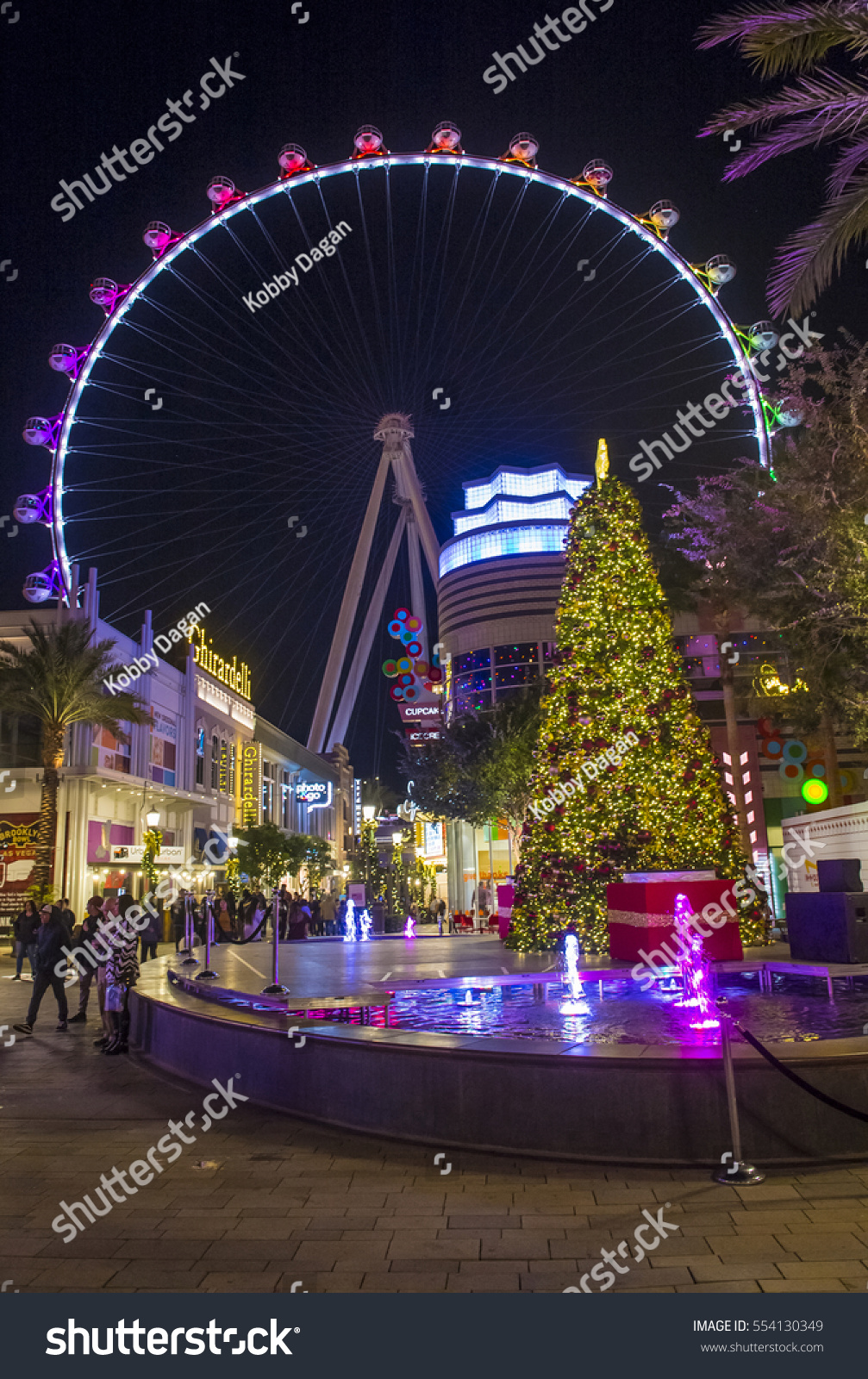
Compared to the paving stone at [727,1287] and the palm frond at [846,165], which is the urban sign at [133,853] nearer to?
the palm frond at [846,165]

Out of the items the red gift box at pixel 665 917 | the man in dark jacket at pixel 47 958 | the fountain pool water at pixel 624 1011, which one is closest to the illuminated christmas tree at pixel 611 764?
the red gift box at pixel 665 917

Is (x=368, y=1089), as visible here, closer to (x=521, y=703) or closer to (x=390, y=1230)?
(x=390, y=1230)

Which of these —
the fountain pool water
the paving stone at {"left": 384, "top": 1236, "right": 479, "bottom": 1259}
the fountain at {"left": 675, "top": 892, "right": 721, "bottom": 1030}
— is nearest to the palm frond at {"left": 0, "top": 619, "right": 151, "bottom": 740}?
the fountain pool water

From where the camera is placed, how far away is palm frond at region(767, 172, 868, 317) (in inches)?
439

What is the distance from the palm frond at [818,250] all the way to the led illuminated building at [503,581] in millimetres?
53279

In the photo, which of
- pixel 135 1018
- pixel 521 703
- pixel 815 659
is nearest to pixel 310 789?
pixel 521 703

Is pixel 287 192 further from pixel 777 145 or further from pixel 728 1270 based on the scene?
pixel 728 1270

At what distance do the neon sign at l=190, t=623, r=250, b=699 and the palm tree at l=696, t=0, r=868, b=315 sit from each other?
41.1 m

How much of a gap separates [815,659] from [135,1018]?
54.8 feet

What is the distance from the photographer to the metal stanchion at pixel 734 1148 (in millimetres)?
5883

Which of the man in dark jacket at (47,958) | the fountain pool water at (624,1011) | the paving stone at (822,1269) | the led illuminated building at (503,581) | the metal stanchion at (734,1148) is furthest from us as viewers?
the led illuminated building at (503,581)

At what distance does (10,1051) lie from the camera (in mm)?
12031

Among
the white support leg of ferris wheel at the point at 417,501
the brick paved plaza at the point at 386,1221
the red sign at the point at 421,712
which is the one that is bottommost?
the brick paved plaza at the point at 386,1221

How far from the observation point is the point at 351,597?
48719 mm
